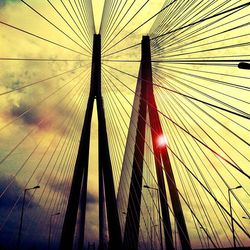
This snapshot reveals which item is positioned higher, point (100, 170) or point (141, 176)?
point (100, 170)

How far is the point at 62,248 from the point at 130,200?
3.56m

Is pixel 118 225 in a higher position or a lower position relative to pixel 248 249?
higher

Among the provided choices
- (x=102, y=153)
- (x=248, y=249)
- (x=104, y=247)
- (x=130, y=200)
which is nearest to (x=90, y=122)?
(x=102, y=153)

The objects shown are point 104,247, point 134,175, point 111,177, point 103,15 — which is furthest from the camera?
point 104,247

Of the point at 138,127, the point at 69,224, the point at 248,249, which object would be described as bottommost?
the point at 248,249

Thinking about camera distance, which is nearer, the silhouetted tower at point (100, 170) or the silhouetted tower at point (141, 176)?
the silhouetted tower at point (100, 170)

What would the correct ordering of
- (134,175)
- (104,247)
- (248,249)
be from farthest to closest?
(104,247) < (134,175) < (248,249)

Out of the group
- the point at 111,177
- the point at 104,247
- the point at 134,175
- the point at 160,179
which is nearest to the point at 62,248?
the point at 111,177

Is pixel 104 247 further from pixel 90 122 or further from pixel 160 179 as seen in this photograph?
pixel 90 122

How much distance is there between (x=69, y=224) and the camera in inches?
492

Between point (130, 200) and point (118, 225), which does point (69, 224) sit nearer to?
point (118, 225)

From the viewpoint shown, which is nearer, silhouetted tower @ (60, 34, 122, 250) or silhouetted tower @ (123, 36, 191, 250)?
silhouetted tower @ (60, 34, 122, 250)

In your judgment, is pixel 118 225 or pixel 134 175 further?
pixel 134 175

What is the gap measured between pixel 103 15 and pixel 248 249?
11.2 meters
